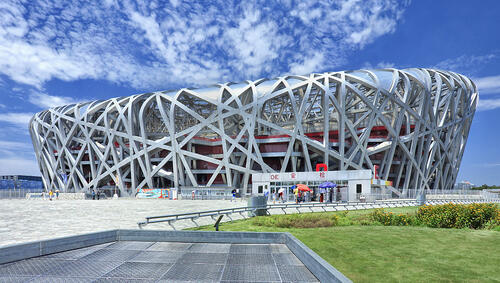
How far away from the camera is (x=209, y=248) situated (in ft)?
24.1

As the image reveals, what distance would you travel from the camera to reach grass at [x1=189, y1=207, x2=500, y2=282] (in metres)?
5.52

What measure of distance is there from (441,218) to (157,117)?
55077 mm

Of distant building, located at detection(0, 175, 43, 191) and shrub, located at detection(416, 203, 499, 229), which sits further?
distant building, located at detection(0, 175, 43, 191)

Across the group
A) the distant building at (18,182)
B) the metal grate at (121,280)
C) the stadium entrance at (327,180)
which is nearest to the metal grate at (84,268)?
the metal grate at (121,280)

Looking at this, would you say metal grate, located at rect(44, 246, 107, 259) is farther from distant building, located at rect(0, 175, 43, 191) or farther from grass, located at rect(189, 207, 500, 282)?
distant building, located at rect(0, 175, 43, 191)

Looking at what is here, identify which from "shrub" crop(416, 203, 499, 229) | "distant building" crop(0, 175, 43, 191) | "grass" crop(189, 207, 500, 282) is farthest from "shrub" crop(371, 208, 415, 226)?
"distant building" crop(0, 175, 43, 191)

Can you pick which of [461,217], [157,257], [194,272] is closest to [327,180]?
[461,217]

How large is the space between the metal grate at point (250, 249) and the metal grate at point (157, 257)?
Answer: 1.26 meters

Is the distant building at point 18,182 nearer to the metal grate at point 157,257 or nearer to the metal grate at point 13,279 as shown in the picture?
the metal grate at point 157,257

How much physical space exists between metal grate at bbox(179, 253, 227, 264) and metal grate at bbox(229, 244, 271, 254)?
51cm

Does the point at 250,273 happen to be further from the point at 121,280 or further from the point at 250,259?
the point at 121,280

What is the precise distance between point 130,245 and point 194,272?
115 inches

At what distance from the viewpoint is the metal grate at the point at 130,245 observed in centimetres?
724

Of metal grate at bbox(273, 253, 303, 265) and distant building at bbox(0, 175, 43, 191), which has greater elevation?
metal grate at bbox(273, 253, 303, 265)
